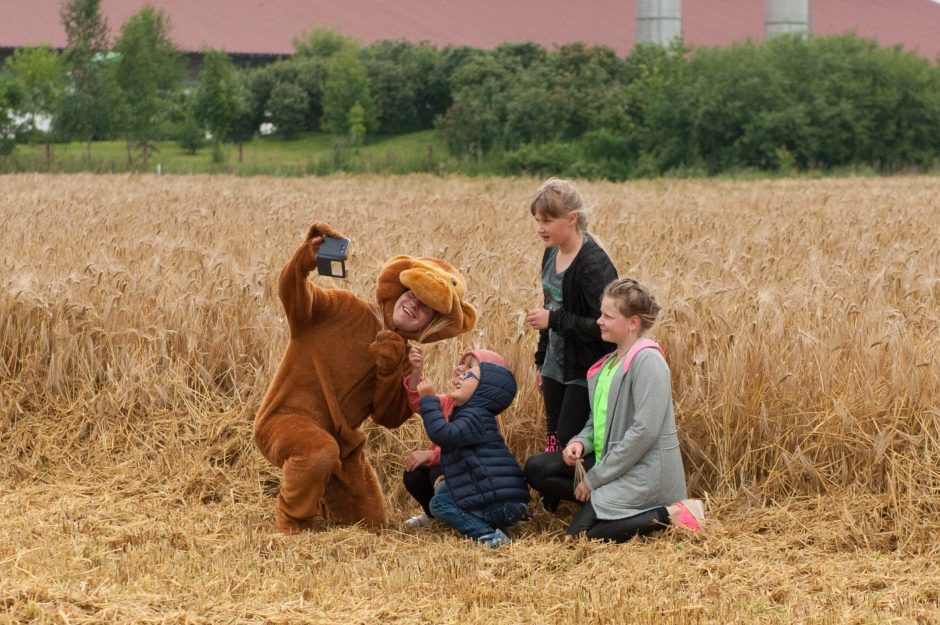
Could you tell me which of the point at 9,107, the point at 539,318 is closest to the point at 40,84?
the point at 9,107

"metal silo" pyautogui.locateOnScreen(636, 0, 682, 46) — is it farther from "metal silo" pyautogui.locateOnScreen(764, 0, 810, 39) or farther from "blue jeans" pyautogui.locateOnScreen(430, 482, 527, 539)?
"blue jeans" pyautogui.locateOnScreen(430, 482, 527, 539)

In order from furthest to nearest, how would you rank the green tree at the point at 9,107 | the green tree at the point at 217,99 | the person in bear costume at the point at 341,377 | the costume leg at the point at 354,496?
the green tree at the point at 217,99 < the green tree at the point at 9,107 < the costume leg at the point at 354,496 < the person in bear costume at the point at 341,377

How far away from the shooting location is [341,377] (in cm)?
565

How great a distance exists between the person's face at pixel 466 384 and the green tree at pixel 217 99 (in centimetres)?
4458

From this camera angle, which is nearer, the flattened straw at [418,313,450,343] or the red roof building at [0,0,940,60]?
the flattened straw at [418,313,450,343]

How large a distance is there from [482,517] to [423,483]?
17.9 inches

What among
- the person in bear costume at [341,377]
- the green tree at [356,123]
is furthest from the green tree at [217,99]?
the person in bear costume at [341,377]

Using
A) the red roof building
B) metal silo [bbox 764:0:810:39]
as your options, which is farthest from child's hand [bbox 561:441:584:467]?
the red roof building

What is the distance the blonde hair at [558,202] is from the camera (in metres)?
5.55

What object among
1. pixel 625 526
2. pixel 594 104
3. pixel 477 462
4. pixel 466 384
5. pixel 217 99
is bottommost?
pixel 625 526

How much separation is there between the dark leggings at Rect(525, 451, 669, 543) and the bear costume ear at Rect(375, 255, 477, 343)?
0.73 metres

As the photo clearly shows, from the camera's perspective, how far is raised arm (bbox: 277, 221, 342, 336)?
5.29 meters

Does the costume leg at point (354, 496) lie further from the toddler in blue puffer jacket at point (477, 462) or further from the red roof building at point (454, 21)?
the red roof building at point (454, 21)

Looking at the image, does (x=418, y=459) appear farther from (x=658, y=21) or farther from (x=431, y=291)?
(x=658, y=21)
